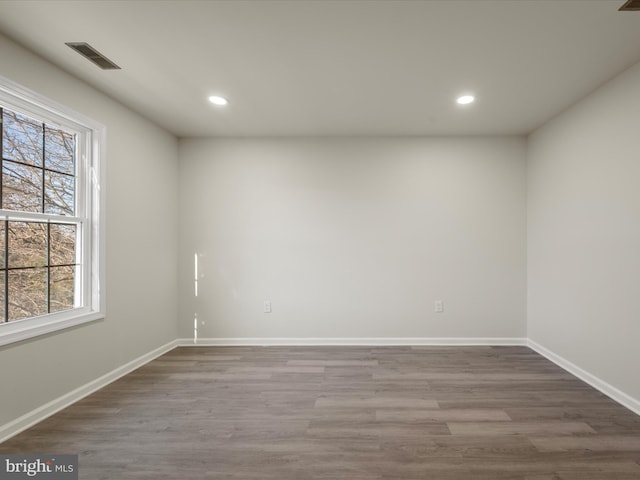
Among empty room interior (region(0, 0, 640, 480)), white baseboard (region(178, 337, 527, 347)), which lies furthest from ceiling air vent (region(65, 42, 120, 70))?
white baseboard (region(178, 337, 527, 347))

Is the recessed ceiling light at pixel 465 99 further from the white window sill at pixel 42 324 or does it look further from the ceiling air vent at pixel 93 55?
the white window sill at pixel 42 324

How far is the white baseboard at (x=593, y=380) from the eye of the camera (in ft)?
7.59

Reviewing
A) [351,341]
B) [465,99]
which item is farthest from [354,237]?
[465,99]

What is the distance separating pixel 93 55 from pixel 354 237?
2826 mm

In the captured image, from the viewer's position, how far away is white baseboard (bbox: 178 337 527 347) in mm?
3775

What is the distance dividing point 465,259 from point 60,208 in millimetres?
3957

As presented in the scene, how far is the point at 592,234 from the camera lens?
2730mm

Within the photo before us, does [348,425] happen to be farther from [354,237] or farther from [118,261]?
[118,261]

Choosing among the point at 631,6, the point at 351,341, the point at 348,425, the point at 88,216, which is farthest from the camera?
the point at 351,341

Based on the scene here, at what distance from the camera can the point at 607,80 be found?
8.31 feet

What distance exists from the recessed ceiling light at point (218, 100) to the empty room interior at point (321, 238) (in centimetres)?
7

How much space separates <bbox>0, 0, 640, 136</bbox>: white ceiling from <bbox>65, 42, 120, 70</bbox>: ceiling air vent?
55 millimetres

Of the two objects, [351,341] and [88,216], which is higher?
[88,216]

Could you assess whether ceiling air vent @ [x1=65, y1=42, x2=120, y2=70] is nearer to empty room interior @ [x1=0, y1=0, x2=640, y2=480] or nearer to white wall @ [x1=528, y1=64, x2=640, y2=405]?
empty room interior @ [x1=0, y1=0, x2=640, y2=480]
